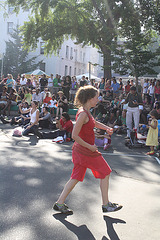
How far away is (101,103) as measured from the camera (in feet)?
57.8

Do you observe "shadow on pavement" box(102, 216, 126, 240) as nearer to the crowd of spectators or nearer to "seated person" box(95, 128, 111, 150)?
"seated person" box(95, 128, 111, 150)

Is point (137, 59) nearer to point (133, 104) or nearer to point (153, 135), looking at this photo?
point (133, 104)

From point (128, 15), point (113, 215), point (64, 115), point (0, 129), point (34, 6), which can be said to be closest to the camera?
point (113, 215)

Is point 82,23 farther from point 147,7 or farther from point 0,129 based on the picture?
point 0,129

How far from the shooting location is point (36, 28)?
26656 mm

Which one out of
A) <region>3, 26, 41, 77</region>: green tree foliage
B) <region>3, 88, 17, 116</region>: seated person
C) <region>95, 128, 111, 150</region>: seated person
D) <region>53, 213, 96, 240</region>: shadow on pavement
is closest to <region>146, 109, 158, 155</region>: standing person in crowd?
<region>95, 128, 111, 150</region>: seated person

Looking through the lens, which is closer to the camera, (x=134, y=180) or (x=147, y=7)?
(x=134, y=180)

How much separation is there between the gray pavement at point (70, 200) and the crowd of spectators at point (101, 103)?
4106 mm

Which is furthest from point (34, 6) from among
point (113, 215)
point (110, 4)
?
point (113, 215)

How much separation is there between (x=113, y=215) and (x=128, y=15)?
21742mm

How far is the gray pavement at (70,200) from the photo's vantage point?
3818 millimetres

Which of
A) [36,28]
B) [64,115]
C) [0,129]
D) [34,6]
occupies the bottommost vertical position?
[0,129]

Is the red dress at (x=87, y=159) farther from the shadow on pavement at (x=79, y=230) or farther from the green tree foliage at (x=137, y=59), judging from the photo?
the green tree foliage at (x=137, y=59)

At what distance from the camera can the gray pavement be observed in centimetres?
382
